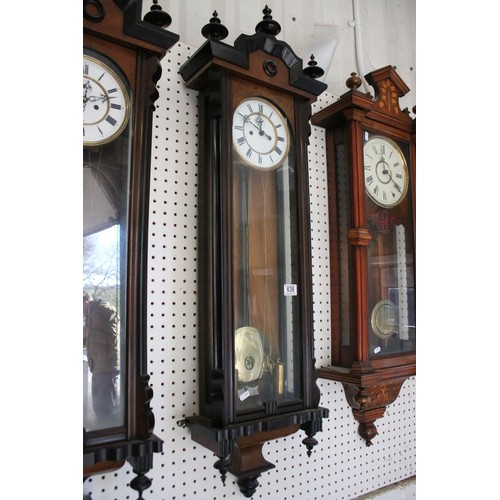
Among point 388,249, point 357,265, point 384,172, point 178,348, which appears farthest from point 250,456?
point 384,172

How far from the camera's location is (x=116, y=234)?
3.03 feet

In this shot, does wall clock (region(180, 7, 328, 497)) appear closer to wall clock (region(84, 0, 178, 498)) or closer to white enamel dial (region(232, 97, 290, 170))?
white enamel dial (region(232, 97, 290, 170))

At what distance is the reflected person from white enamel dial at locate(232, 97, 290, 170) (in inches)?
21.3

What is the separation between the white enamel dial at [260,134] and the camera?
Result: 1163mm

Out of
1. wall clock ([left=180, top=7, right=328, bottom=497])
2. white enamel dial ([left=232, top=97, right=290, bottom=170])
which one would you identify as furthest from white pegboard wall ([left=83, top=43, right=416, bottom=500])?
white enamel dial ([left=232, top=97, right=290, bottom=170])

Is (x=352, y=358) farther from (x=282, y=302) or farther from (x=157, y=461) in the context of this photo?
(x=157, y=461)

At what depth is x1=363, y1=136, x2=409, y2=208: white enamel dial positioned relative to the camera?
1.50 meters

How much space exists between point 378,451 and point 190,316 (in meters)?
0.96

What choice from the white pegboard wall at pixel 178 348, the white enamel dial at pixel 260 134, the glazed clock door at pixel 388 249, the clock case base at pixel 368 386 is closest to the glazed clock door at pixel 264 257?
the white enamel dial at pixel 260 134

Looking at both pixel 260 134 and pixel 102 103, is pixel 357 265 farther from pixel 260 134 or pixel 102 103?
pixel 102 103

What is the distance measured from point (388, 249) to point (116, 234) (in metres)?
0.98

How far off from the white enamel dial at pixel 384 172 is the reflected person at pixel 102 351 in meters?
0.97

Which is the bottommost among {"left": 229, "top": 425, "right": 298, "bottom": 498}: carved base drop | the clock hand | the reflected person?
{"left": 229, "top": 425, "right": 298, "bottom": 498}: carved base drop
